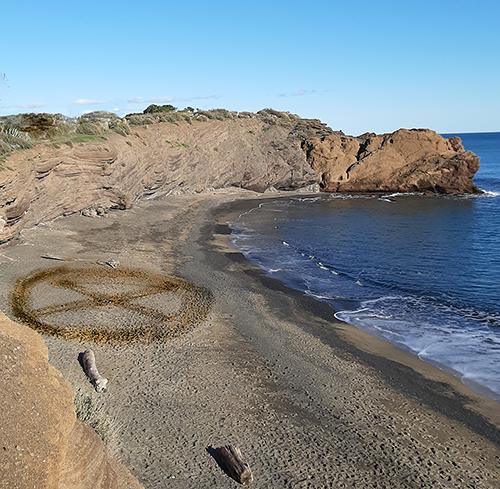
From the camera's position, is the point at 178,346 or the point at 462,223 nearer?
the point at 178,346

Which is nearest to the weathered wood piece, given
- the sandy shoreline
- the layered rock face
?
the sandy shoreline

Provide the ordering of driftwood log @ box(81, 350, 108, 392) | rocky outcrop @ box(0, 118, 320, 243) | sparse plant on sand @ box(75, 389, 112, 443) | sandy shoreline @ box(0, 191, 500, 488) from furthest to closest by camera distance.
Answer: rocky outcrop @ box(0, 118, 320, 243), driftwood log @ box(81, 350, 108, 392), sandy shoreline @ box(0, 191, 500, 488), sparse plant on sand @ box(75, 389, 112, 443)

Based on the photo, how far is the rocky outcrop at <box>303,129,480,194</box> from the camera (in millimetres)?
51594

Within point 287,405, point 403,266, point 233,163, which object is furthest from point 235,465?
point 233,163

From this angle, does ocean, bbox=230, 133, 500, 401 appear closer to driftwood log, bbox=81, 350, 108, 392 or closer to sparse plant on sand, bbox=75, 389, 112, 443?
driftwood log, bbox=81, 350, 108, 392

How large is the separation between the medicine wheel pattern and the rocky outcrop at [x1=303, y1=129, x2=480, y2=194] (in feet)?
128

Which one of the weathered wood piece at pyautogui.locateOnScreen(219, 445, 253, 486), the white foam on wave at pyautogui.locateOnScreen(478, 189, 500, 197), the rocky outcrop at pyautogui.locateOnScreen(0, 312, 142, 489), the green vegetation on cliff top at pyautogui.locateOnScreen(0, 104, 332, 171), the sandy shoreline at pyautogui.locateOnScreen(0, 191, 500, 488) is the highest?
the green vegetation on cliff top at pyautogui.locateOnScreen(0, 104, 332, 171)

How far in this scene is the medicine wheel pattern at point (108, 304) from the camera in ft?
46.1

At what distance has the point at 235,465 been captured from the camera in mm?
8445

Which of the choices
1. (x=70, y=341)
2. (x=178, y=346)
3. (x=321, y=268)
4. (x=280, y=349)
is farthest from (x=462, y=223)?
(x=70, y=341)

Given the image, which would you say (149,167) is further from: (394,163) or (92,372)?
(92,372)

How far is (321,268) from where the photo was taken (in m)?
24.5

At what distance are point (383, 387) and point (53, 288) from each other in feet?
40.0

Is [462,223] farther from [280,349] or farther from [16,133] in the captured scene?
[16,133]
